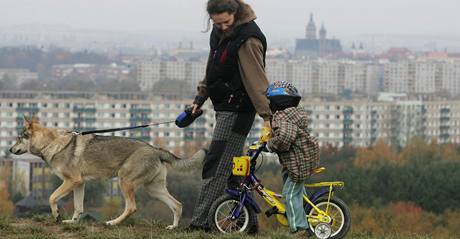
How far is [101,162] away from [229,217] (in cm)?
130

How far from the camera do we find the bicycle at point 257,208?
7.27 meters

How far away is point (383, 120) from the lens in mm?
108125

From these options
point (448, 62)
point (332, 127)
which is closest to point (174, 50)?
point (448, 62)

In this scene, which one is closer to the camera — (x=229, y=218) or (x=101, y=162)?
(x=229, y=218)

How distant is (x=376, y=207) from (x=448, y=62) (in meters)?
129

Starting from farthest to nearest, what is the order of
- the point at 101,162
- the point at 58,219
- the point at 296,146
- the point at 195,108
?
the point at 101,162
the point at 58,219
the point at 195,108
the point at 296,146

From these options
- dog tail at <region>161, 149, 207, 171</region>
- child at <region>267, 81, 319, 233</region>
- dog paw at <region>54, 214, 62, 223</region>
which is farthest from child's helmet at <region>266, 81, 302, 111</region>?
dog paw at <region>54, 214, 62, 223</region>

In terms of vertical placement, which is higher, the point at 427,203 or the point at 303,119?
the point at 303,119

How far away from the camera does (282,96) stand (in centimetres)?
721

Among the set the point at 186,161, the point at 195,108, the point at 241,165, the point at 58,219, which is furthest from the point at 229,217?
the point at 58,219

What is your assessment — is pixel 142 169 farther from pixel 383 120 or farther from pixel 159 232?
pixel 383 120

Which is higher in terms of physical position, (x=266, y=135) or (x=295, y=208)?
(x=266, y=135)

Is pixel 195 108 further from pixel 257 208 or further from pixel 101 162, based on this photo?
pixel 101 162

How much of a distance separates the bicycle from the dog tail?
0.70 metres
